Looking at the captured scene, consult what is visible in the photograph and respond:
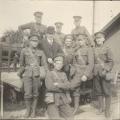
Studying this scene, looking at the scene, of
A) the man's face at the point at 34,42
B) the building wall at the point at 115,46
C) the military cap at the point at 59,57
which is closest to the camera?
the military cap at the point at 59,57

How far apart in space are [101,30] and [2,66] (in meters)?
0.67

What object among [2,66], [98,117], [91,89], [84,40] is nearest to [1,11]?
[2,66]

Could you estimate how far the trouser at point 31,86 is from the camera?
2.17 metres

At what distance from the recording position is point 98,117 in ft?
7.35

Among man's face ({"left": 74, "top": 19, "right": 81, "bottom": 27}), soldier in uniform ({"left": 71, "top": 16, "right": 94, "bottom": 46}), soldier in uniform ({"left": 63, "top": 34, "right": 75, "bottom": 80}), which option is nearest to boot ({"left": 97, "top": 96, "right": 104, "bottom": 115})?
soldier in uniform ({"left": 63, "top": 34, "right": 75, "bottom": 80})

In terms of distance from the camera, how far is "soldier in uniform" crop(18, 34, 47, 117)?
217 centimetres

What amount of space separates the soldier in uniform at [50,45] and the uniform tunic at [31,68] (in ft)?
0.13

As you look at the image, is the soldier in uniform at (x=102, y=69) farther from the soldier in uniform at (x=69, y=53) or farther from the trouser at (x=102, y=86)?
the soldier in uniform at (x=69, y=53)

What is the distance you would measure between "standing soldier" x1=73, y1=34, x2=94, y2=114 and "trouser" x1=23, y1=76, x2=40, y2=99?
0.24 m

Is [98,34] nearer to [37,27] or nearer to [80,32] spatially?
[80,32]

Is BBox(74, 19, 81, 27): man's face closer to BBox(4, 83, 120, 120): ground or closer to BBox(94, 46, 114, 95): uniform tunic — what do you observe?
BBox(94, 46, 114, 95): uniform tunic

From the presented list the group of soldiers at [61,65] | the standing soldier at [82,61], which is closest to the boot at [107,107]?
the group of soldiers at [61,65]

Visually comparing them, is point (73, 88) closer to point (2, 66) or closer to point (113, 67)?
point (113, 67)

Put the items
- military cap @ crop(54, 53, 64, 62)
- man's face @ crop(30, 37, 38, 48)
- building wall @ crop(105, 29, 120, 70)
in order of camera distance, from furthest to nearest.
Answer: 1. building wall @ crop(105, 29, 120, 70)
2. man's face @ crop(30, 37, 38, 48)
3. military cap @ crop(54, 53, 64, 62)
